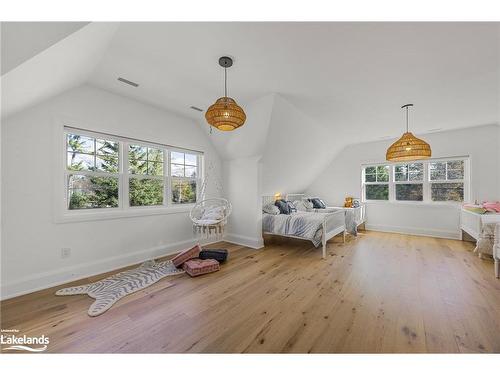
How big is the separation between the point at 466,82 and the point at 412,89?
1.86 ft

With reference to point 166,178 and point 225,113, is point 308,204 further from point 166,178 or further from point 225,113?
point 225,113

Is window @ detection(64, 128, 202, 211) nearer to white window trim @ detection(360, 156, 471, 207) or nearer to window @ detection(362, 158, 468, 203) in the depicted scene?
white window trim @ detection(360, 156, 471, 207)

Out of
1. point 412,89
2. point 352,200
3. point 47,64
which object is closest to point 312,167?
point 352,200

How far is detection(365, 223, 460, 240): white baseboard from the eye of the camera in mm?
4525

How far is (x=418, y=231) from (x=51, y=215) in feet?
23.3

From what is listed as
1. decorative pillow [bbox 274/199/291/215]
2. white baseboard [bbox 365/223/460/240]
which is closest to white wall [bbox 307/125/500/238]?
white baseboard [bbox 365/223/460/240]

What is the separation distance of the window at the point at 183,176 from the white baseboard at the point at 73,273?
993 millimetres

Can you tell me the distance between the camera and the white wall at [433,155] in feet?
13.9

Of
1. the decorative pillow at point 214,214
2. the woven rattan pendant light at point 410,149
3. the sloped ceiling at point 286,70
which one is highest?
the sloped ceiling at point 286,70

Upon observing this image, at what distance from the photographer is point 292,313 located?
1807mm

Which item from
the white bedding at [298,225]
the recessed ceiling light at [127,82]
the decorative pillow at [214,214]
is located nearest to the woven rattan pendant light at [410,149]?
the white bedding at [298,225]

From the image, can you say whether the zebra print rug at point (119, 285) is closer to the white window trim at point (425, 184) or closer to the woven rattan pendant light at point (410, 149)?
the woven rattan pendant light at point (410, 149)
